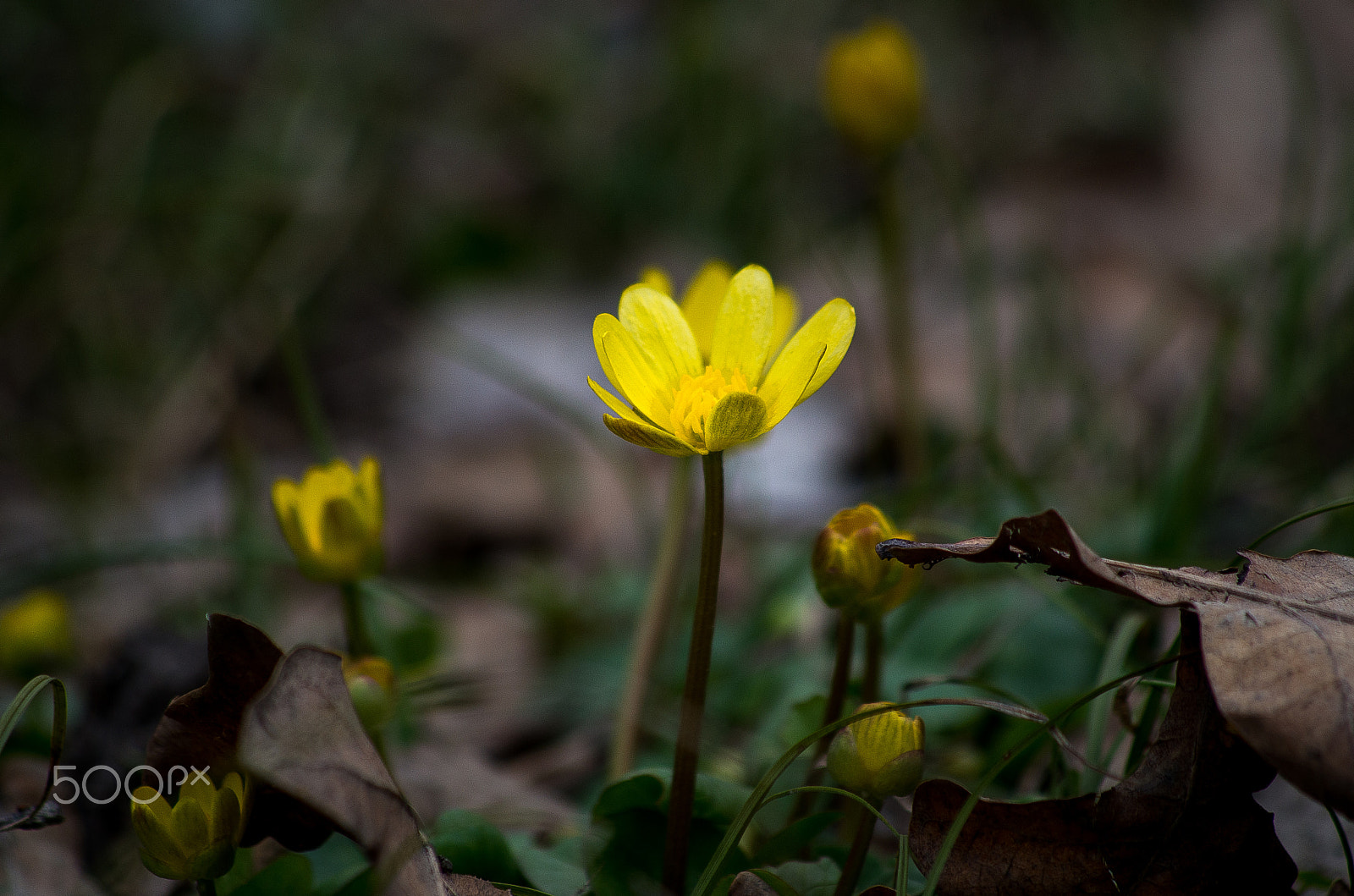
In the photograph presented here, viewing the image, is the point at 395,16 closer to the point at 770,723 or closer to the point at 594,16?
the point at 594,16

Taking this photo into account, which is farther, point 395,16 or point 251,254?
point 395,16

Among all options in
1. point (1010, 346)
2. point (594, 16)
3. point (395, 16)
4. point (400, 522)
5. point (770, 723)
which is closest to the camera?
point (770, 723)

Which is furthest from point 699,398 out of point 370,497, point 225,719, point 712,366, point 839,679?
point 225,719

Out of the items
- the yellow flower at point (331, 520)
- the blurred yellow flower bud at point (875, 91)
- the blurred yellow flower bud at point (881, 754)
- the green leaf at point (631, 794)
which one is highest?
the blurred yellow flower bud at point (875, 91)

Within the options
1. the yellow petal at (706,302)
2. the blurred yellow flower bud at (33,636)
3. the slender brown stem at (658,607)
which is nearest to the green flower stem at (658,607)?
the slender brown stem at (658,607)

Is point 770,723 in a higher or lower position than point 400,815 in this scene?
lower

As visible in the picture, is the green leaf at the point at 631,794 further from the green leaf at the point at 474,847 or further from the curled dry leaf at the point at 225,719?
the curled dry leaf at the point at 225,719

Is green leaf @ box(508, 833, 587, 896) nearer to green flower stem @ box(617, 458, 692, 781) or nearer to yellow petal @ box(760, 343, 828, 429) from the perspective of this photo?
green flower stem @ box(617, 458, 692, 781)

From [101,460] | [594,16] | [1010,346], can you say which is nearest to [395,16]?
[594,16]
